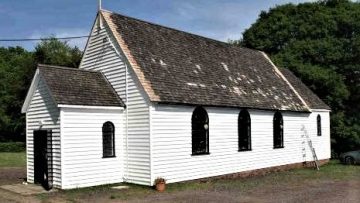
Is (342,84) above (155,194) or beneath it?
above

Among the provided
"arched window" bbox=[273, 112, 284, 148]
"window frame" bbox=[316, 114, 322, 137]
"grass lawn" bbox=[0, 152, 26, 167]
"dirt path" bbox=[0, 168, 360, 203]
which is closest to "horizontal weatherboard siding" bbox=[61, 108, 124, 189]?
"dirt path" bbox=[0, 168, 360, 203]

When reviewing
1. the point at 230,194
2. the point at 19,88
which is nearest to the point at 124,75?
the point at 230,194

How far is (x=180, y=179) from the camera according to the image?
20.9 metres

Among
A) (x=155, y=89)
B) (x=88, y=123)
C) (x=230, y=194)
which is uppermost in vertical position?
(x=155, y=89)

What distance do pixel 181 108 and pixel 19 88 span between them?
45.0 metres

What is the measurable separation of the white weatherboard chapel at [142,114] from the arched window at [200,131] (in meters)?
0.05

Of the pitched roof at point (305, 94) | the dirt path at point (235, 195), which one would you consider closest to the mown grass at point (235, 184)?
the dirt path at point (235, 195)

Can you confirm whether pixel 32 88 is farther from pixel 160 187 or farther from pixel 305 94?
pixel 305 94

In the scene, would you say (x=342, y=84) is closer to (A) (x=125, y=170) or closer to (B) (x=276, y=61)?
(B) (x=276, y=61)

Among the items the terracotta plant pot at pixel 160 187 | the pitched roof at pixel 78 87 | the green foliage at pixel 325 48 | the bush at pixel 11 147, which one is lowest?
the bush at pixel 11 147

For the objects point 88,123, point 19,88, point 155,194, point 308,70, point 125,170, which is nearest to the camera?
point 155,194

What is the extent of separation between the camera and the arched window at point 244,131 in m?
25.0

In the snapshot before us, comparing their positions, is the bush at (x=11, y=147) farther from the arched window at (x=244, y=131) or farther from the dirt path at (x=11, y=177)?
the arched window at (x=244, y=131)

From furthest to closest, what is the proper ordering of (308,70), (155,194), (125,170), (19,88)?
(19,88) → (308,70) → (125,170) → (155,194)
